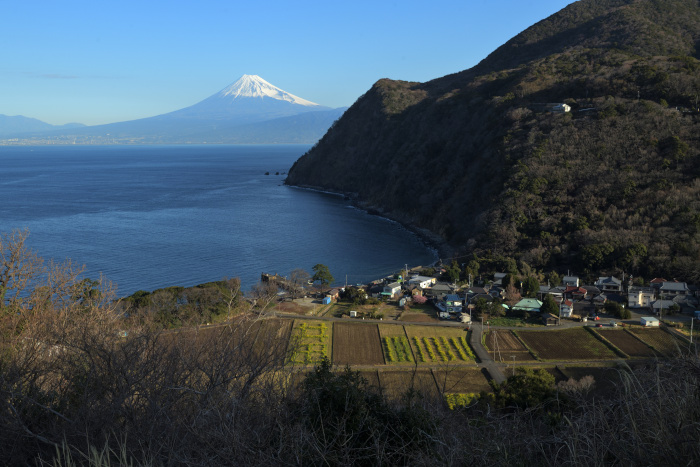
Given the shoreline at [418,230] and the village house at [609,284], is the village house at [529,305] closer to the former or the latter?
the village house at [609,284]

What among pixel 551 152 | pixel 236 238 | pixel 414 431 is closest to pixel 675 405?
pixel 414 431

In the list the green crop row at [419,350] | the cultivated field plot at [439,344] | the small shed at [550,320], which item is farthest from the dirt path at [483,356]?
the small shed at [550,320]

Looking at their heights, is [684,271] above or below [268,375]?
below

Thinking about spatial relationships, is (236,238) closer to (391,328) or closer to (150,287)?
(150,287)

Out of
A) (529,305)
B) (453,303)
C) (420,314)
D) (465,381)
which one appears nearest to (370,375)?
(465,381)

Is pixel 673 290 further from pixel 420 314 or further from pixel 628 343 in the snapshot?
pixel 420 314

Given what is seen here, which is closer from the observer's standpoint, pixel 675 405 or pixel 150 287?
pixel 675 405

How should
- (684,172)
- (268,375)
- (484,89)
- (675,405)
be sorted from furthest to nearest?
1. (484,89)
2. (684,172)
3. (268,375)
4. (675,405)
